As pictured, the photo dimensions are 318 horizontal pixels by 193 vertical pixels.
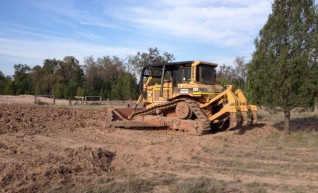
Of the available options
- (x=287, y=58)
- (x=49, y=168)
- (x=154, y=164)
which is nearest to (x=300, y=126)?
(x=287, y=58)

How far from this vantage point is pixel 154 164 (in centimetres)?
873

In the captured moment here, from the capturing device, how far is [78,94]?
50906 mm

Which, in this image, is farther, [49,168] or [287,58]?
[287,58]

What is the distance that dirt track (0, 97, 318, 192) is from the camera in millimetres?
6684

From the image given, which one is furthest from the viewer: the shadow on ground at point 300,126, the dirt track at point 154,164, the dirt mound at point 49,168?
the shadow on ground at point 300,126

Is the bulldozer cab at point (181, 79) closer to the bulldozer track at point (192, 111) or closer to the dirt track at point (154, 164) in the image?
the bulldozer track at point (192, 111)

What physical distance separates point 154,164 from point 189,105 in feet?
20.7

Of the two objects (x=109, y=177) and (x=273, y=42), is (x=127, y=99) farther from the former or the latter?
(x=109, y=177)

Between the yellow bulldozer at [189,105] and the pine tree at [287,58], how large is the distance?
1204 mm

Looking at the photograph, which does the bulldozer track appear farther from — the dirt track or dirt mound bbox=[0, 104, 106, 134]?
dirt mound bbox=[0, 104, 106, 134]

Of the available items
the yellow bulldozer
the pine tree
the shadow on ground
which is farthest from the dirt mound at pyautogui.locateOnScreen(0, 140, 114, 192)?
the shadow on ground

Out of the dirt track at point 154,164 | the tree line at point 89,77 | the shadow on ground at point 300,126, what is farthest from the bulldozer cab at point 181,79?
the tree line at point 89,77

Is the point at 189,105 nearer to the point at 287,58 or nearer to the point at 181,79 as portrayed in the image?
the point at 181,79

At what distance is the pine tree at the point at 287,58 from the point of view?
42.3ft
